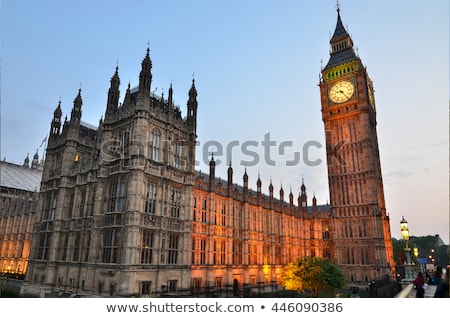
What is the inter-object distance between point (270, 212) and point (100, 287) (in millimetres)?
32096

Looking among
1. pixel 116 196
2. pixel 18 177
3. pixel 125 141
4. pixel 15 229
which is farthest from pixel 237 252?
pixel 18 177

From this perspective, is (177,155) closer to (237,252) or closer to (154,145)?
(154,145)

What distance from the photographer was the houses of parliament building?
32.4 m

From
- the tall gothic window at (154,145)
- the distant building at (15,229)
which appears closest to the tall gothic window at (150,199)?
the tall gothic window at (154,145)

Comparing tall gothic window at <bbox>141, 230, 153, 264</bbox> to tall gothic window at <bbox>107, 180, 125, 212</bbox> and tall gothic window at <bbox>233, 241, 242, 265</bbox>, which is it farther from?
tall gothic window at <bbox>233, 241, 242, 265</bbox>

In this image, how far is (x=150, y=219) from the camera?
108 feet

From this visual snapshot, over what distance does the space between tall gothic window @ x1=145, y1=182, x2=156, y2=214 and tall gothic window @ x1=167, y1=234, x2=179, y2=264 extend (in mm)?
4066

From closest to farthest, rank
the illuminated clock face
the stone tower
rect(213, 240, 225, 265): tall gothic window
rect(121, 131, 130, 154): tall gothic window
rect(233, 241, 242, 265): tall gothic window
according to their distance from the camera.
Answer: the stone tower
rect(121, 131, 130, 154): tall gothic window
rect(213, 240, 225, 265): tall gothic window
rect(233, 241, 242, 265): tall gothic window
the illuminated clock face

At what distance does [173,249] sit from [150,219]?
4.76 meters

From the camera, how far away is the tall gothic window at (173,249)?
34650mm

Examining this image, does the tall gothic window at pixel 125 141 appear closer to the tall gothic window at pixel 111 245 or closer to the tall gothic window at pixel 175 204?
the tall gothic window at pixel 175 204

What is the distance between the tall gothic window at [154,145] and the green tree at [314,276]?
20.9m

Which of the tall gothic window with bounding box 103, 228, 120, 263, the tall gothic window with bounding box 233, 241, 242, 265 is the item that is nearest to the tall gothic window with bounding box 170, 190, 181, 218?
the tall gothic window with bounding box 103, 228, 120, 263

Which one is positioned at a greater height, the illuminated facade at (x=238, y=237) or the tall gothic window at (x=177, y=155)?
the tall gothic window at (x=177, y=155)
